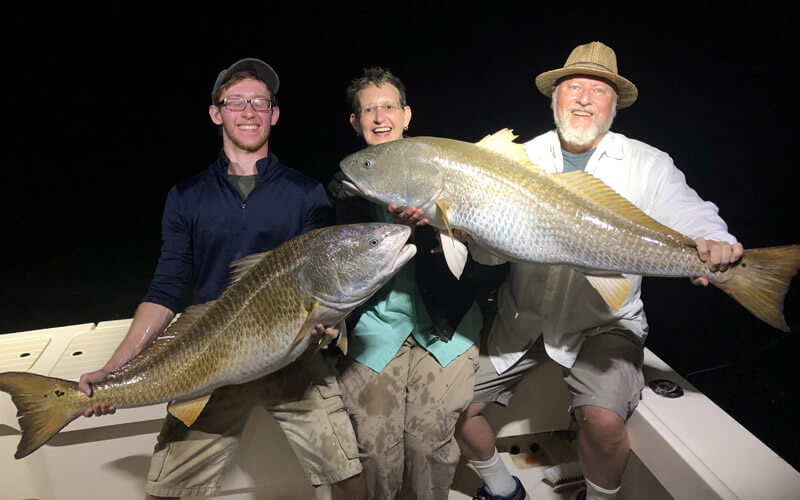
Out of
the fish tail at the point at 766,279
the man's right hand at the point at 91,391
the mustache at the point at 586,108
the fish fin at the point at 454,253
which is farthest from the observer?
the mustache at the point at 586,108

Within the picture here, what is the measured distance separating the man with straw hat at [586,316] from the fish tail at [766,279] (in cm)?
35

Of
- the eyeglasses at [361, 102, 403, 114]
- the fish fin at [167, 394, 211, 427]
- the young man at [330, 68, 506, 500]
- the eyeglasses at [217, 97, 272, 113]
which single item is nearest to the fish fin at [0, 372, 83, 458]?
the fish fin at [167, 394, 211, 427]

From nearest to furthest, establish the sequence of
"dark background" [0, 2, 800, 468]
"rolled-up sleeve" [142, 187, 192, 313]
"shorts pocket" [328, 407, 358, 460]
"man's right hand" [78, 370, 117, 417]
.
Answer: "man's right hand" [78, 370, 117, 417]
"shorts pocket" [328, 407, 358, 460]
"rolled-up sleeve" [142, 187, 192, 313]
"dark background" [0, 2, 800, 468]

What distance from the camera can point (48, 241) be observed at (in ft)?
26.2

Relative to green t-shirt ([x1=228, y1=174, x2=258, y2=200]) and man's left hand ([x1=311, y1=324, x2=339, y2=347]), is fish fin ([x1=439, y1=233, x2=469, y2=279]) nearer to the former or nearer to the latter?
man's left hand ([x1=311, y1=324, x2=339, y2=347])

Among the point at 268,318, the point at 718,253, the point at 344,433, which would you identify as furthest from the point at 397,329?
the point at 718,253

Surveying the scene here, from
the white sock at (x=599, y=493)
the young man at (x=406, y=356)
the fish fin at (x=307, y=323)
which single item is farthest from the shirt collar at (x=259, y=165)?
the white sock at (x=599, y=493)

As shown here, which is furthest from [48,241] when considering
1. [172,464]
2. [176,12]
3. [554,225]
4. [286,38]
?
[554,225]

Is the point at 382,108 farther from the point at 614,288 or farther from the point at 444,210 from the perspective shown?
the point at 614,288

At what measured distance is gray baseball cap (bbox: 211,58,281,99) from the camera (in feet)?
7.15

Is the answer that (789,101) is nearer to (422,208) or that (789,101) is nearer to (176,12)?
(422,208)

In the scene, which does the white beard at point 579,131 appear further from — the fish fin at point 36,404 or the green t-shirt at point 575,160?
the fish fin at point 36,404

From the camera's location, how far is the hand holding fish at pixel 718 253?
150cm

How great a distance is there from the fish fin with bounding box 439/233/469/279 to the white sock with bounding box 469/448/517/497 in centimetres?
108
